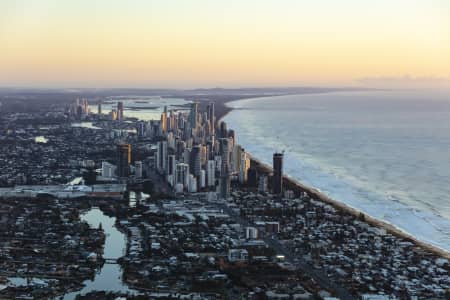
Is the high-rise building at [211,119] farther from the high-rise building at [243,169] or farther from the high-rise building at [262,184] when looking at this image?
the high-rise building at [262,184]

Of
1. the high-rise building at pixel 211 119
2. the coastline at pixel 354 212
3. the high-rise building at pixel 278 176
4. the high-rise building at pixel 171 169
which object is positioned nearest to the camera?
the coastline at pixel 354 212

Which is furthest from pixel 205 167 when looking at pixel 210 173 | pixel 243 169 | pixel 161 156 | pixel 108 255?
pixel 108 255

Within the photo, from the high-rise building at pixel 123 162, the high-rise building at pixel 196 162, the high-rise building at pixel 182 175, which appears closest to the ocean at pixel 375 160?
the high-rise building at pixel 196 162

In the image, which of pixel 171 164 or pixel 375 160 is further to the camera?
pixel 375 160

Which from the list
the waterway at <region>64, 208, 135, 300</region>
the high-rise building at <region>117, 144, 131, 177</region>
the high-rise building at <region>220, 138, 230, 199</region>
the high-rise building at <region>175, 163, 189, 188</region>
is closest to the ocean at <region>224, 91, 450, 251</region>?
the high-rise building at <region>220, 138, 230, 199</region>

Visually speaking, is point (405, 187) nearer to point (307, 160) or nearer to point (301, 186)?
point (301, 186)

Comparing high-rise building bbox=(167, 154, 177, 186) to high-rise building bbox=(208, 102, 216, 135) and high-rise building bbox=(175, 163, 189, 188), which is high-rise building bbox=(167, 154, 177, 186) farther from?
high-rise building bbox=(208, 102, 216, 135)

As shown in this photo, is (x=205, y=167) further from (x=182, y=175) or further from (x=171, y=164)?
(x=182, y=175)

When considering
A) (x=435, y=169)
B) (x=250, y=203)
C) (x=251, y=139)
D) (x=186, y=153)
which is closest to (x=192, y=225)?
(x=250, y=203)
